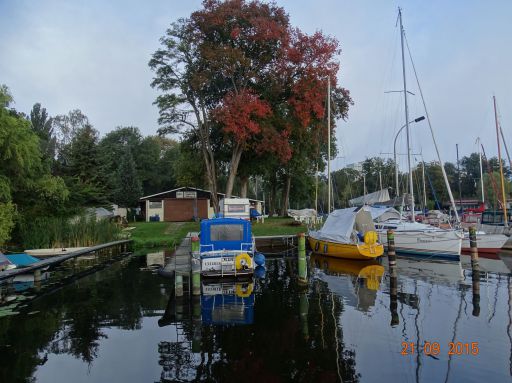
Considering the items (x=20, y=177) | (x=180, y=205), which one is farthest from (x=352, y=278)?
(x=180, y=205)

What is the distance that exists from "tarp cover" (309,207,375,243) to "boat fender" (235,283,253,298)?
8.94 m

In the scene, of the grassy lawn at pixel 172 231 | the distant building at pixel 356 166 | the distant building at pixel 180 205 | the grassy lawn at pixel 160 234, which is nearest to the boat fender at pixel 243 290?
the grassy lawn at pixel 172 231

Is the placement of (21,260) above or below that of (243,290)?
above

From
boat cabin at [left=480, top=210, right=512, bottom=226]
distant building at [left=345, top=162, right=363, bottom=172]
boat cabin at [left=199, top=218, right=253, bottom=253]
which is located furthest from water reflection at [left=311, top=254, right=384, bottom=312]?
distant building at [left=345, top=162, right=363, bottom=172]

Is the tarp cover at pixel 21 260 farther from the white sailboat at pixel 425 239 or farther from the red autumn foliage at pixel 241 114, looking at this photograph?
the white sailboat at pixel 425 239

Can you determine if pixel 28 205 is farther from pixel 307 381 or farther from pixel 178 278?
pixel 307 381

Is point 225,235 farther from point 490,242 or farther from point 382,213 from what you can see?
point 382,213

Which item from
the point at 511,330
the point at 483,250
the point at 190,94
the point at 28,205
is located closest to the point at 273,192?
the point at 190,94

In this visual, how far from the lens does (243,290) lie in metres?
16.2

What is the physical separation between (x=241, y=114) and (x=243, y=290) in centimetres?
1734

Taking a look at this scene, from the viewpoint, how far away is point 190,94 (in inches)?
1390

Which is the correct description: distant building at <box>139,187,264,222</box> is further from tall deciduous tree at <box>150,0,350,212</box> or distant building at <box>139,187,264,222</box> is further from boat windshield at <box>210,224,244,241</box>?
boat windshield at <box>210,224,244,241</box>

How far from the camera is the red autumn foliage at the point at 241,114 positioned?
99.4 ft
